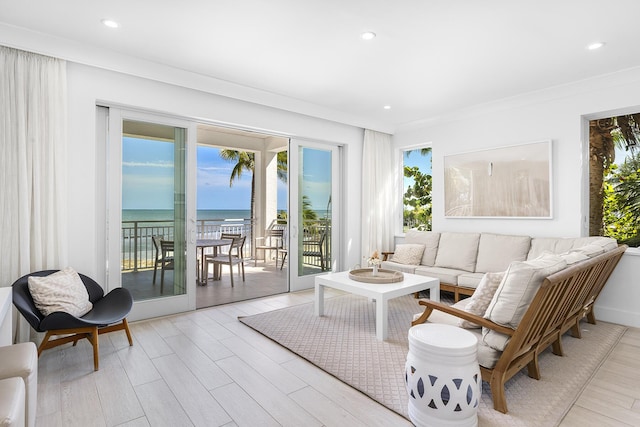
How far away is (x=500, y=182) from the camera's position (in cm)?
465

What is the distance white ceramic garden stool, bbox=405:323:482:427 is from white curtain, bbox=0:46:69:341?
317 cm

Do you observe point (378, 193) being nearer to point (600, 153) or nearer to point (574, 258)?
point (600, 153)

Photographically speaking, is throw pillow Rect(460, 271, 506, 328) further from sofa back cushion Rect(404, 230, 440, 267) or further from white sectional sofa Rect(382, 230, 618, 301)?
sofa back cushion Rect(404, 230, 440, 267)

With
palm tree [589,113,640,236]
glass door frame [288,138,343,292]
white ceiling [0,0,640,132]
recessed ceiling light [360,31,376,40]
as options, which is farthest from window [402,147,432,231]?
recessed ceiling light [360,31,376,40]

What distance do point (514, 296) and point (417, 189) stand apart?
419cm

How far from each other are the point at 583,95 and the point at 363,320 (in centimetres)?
364

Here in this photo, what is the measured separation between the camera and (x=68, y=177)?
320cm

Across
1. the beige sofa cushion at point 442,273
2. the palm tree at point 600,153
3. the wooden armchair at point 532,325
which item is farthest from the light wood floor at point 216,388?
the beige sofa cushion at point 442,273

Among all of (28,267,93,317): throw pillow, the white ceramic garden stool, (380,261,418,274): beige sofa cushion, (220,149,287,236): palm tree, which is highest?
(220,149,287,236): palm tree

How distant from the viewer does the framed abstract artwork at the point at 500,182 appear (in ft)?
14.0

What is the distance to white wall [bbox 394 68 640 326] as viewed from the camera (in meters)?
3.70

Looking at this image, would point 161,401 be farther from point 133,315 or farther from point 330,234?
point 330,234

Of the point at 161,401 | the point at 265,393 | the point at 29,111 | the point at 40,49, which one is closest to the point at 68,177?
the point at 29,111

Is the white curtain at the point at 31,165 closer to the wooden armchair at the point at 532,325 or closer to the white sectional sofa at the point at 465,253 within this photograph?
the wooden armchair at the point at 532,325
